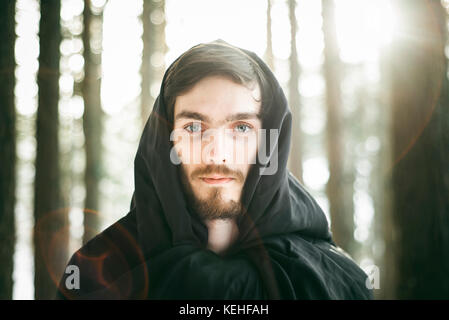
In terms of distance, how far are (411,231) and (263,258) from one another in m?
2.05

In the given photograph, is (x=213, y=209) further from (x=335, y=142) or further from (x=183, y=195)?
(x=335, y=142)

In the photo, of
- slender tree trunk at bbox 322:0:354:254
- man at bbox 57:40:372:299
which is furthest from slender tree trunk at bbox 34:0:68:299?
slender tree trunk at bbox 322:0:354:254

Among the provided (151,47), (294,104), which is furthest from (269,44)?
(151,47)

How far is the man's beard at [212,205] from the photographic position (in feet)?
5.05

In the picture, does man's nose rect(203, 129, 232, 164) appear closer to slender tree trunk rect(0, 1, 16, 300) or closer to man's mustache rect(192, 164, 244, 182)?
man's mustache rect(192, 164, 244, 182)

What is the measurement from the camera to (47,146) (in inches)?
176

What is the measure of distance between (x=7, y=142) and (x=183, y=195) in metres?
2.62

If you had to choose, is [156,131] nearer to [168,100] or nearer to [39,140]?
[168,100]

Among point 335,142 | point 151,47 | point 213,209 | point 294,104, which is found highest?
point 151,47

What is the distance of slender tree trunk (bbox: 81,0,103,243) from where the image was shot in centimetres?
680

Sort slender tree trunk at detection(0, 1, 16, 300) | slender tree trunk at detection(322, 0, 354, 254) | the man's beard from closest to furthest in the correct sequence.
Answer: the man's beard < slender tree trunk at detection(0, 1, 16, 300) < slender tree trunk at detection(322, 0, 354, 254)

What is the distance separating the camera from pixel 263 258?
154 cm

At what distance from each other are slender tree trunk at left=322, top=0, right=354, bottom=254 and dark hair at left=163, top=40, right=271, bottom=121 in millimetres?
5819
